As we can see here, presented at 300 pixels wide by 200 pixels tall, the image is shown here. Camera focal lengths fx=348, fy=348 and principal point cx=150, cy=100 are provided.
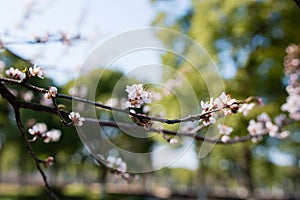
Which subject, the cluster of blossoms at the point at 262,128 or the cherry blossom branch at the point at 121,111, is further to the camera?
the cluster of blossoms at the point at 262,128

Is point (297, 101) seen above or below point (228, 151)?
below

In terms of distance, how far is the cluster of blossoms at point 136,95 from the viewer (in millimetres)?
1430

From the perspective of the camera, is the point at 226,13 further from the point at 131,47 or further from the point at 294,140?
the point at 131,47

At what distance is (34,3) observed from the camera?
3553 millimetres

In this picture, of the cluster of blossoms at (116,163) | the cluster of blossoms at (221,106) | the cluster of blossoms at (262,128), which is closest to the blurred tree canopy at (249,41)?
the cluster of blossoms at (262,128)

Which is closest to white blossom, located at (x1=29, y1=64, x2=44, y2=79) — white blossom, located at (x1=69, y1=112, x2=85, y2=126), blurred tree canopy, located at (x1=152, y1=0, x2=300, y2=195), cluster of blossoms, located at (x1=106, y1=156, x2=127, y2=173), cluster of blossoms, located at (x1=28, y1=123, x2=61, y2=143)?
white blossom, located at (x1=69, y1=112, x2=85, y2=126)

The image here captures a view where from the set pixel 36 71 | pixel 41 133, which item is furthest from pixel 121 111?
pixel 41 133

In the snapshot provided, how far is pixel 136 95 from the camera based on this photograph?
1456mm

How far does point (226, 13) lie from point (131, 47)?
7.72 m

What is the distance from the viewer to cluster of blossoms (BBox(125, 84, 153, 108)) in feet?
4.69

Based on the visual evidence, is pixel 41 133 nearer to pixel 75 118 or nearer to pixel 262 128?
pixel 75 118

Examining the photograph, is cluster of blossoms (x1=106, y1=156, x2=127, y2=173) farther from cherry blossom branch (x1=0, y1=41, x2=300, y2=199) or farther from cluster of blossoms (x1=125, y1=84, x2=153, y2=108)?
cluster of blossoms (x1=125, y1=84, x2=153, y2=108)

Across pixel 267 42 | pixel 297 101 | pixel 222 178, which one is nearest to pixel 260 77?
pixel 267 42

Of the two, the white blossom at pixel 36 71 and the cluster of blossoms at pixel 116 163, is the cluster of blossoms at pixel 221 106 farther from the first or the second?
the cluster of blossoms at pixel 116 163
